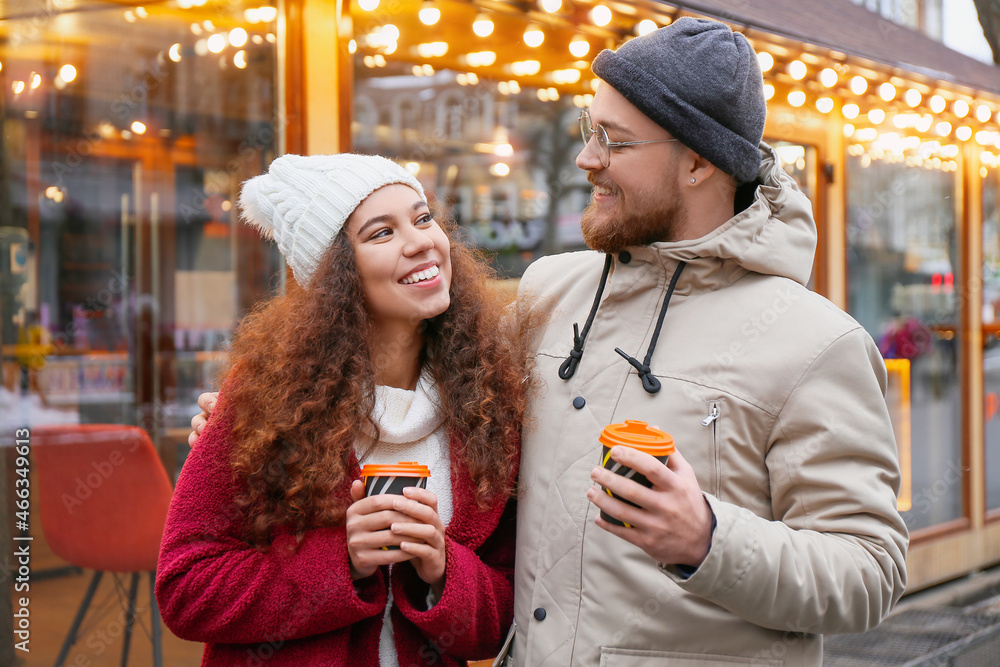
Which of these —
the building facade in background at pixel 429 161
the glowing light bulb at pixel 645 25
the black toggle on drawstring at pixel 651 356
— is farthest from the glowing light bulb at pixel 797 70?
the black toggle on drawstring at pixel 651 356

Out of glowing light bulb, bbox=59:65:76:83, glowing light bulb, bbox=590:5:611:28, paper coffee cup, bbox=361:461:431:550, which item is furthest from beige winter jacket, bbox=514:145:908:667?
glowing light bulb, bbox=59:65:76:83

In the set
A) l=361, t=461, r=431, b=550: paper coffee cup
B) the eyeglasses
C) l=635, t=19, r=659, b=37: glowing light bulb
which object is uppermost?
l=635, t=19, r=659, b=37: glowing light bulb

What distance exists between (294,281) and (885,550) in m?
1.38

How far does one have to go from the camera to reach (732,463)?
161 cm

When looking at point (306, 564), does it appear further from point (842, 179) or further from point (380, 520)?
point (842, 179)

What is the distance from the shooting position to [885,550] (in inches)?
59.5

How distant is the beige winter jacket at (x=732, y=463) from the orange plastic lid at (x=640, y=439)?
→ 0.54 feet

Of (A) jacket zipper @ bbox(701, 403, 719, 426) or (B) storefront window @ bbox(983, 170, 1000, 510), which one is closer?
(A) jacket zipper @ bbox(701, 403, 719, 426)

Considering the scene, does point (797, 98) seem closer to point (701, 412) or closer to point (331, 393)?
point (701, 412)

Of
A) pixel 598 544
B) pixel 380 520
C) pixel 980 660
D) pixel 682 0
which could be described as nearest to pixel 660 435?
pixel 598 544

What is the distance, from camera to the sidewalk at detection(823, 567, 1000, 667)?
14.0 ft

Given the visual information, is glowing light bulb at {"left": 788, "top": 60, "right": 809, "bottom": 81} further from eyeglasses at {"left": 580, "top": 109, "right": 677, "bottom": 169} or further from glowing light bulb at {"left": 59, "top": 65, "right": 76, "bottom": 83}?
glowing light bulb at {"left": 59, "top": 65, "right": 76, "bottom": 83}

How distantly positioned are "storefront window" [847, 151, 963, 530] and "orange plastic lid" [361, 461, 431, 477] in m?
5.14

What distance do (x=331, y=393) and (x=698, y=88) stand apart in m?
1.01
